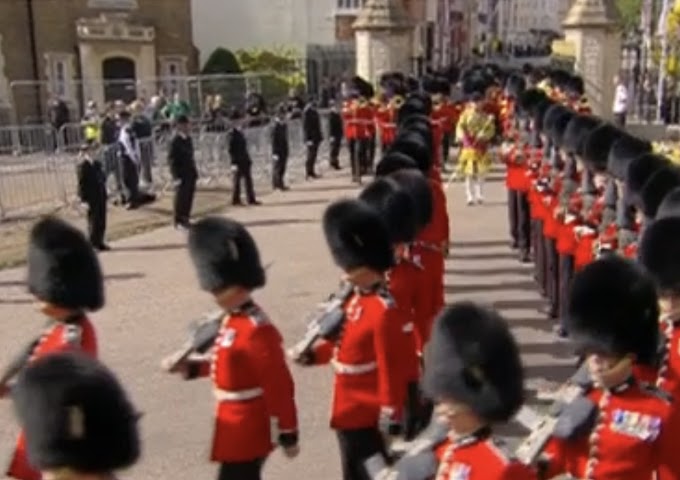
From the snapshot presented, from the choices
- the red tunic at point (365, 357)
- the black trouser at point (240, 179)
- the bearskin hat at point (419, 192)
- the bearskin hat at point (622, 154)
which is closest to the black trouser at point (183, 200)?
the black trouser at point (240, 179)

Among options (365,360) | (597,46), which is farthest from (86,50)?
(365,360)

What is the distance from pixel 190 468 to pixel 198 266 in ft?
5.42

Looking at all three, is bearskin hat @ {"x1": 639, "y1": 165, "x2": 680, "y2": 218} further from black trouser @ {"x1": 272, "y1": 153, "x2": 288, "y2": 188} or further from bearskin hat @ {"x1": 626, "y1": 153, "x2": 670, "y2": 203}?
black trouser @ {"x1": 272, "y1": 153, "x2": 288, "y2": 188}

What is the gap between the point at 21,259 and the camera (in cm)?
1107

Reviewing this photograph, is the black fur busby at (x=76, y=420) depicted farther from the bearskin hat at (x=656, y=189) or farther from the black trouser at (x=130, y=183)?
the black trouser at (x=130, y=183)

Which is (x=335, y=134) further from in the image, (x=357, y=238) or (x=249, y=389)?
(x=249, y=389)

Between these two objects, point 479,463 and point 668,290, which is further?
point 668,290

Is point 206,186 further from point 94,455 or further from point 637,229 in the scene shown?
point 94,455

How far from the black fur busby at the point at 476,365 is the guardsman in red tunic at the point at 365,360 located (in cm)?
103

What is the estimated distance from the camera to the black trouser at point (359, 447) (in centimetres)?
Result: 451

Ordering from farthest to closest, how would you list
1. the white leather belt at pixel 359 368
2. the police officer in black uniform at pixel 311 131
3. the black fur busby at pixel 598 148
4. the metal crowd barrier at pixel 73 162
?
the police officer in black uniform at pixel 311 131
the metal crowd barrier at pixel 73 162
the black fur busby at pixel 598 148
the white leather belt at pixel 359 368

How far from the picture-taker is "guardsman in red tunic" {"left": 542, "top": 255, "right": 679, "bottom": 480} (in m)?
3.29

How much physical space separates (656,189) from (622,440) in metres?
2.82

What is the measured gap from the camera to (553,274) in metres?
8.16
